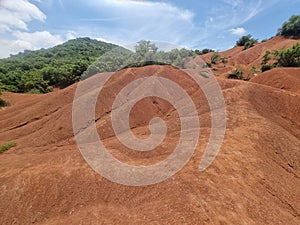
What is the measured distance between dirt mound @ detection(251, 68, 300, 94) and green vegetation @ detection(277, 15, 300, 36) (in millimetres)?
37145

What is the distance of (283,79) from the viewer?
2169 centimetres

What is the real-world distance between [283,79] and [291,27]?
3999 centimetres

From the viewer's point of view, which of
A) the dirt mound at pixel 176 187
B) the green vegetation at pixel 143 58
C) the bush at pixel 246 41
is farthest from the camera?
the bush at pixel 246 41

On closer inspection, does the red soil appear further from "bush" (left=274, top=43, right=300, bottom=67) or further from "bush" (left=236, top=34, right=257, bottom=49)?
"bush" (left=236, top=34, right=257, bottom=49)

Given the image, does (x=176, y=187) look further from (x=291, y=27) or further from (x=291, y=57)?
(x=291, y=27)

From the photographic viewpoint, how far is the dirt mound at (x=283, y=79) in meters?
20.8

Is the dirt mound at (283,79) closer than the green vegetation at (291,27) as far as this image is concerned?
Yes

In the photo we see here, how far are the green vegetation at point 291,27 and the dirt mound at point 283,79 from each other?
122 feet

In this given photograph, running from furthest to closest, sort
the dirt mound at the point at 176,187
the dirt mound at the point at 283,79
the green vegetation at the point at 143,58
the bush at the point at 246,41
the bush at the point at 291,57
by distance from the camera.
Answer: the bush at the point at 246,41 → the green vegetation at the point at 143,58 → the bush at the point at 291,57 → the dirt mound at the point at 283,79 → the dirt mound at the point at 176,187

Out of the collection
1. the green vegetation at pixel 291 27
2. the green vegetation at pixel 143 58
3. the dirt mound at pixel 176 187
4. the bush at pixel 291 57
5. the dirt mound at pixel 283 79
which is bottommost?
the dirt mound at pixel 176 187

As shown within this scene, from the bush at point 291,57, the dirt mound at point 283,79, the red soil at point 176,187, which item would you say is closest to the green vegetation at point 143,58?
the dirt mound at point 283,79

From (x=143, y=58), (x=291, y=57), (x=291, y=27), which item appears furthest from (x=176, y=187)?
(x=291, y=27)

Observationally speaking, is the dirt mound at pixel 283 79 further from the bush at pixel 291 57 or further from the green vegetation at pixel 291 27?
the green vegetation at pixel 291 27

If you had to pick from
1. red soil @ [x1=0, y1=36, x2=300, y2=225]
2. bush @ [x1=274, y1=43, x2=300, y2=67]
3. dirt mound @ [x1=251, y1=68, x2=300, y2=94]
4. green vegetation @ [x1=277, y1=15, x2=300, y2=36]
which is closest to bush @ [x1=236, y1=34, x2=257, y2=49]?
green vegetation @ [x1=277, y1=15, x2=300, y2=36]
